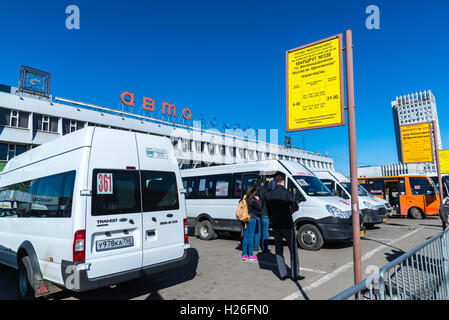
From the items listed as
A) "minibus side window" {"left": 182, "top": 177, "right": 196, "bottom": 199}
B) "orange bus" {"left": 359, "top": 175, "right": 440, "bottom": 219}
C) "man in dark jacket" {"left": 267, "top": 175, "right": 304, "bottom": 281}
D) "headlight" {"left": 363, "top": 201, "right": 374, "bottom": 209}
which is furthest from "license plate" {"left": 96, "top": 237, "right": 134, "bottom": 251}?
"orange bus" {"left": 359, "top": 175, "right": 440, "bottom": 219}

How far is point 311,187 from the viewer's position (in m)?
9.05

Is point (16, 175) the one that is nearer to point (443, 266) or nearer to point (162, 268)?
point (162, 268)

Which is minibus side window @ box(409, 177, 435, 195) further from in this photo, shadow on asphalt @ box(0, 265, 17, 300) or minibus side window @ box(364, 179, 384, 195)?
shadow on asphalt @ box(0, 265, 17, 300)

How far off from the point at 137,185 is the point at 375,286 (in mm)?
3635

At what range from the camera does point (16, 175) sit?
6.22 metres

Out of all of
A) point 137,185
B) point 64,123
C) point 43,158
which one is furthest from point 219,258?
point 64,123

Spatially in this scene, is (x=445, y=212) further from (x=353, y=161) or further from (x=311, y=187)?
(x=353, y=161)

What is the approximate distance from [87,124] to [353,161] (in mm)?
33062

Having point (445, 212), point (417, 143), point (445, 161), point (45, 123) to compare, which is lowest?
point (445, 212)

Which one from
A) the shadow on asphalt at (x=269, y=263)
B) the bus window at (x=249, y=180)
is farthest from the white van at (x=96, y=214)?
the bus window at (x=249, y=180)

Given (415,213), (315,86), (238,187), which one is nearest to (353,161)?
(315,86)

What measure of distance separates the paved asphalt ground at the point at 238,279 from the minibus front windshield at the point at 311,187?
5.29 ft

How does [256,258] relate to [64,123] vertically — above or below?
below

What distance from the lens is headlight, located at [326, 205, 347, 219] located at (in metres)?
8.09
